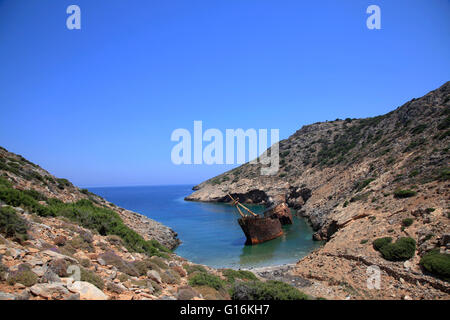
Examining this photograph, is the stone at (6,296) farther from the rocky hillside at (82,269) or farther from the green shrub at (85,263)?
the green shrub at (85,263)

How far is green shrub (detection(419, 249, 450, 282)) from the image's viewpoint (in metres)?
11.7

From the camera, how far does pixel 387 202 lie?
71.9 ft

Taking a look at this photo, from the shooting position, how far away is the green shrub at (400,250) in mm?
14273

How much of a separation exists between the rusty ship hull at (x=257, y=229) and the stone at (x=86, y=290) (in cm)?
2289

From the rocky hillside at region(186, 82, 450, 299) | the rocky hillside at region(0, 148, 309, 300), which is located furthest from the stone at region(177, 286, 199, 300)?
the rocky hillside at region(186, 82, 450, 299)

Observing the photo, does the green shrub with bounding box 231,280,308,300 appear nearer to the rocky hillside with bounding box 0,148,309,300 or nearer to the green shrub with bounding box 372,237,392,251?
the rocky hillside with bounding box 0,148,309,300

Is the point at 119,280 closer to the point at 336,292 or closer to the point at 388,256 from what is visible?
the point at 336,292

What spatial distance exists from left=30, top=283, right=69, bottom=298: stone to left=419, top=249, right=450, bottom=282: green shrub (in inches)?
581

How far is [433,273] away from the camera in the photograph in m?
12.1

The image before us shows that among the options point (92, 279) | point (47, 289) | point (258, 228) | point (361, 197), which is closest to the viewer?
point (47, 289)

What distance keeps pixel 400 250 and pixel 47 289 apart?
54.2 ft

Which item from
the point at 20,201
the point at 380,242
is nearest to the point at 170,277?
the point at 20,201

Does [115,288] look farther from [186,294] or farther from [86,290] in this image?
[186,294]
